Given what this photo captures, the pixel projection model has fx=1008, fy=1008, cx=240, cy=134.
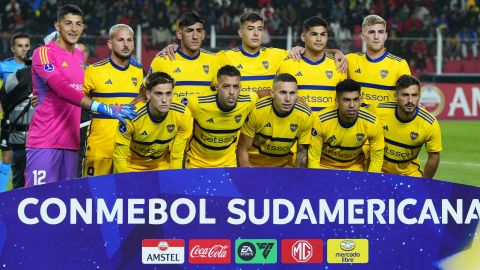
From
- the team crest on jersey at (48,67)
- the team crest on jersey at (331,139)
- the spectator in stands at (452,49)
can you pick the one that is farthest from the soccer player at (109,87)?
the spectator in stands at (452,49)

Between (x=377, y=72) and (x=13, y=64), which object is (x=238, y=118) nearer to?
(x=377, y=72)

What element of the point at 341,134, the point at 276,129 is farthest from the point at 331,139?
the point at 276,129

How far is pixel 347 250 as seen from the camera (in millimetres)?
5523

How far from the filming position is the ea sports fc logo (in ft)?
71.6

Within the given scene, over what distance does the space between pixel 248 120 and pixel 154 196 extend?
3256mm

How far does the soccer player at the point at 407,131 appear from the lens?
861 centimetres

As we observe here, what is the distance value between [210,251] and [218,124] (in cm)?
317

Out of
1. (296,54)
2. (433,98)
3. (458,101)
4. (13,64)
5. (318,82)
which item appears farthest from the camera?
(458,101)

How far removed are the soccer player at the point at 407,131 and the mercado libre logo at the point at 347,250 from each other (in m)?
3.04

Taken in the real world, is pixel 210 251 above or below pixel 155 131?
below

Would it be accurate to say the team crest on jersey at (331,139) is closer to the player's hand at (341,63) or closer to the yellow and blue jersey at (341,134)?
the yellow and blue jersey at (341,134)

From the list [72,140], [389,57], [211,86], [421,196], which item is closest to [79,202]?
[421,196]

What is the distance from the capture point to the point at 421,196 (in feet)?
18.2

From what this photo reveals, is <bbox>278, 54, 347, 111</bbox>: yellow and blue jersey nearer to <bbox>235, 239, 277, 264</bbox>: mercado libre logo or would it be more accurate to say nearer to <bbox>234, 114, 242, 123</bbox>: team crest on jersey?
<bbox>234, 114, 242, 123</bbox>: team crest on jersey
